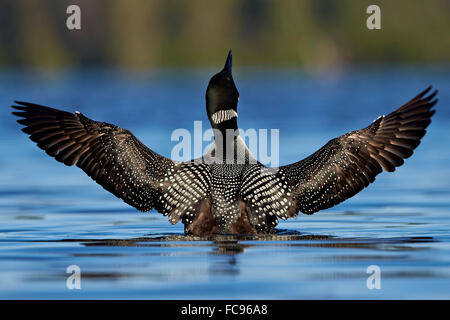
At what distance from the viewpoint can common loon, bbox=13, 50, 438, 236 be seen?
9.35m

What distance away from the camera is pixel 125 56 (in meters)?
138

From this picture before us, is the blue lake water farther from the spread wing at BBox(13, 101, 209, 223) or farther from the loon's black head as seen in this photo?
the loon's black head

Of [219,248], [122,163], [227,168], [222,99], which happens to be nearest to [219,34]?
[222,99]

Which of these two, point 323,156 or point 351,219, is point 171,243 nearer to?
point 323,156

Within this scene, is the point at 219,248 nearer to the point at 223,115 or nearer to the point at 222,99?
the point at 223,115

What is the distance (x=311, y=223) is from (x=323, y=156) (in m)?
1.56

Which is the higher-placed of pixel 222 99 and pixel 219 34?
pixel 219 34

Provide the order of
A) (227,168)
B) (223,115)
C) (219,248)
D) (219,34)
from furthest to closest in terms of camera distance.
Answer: (219,34)
(223,115)
(227,168)
(219,248)

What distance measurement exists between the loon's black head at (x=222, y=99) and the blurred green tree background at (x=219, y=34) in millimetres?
127215

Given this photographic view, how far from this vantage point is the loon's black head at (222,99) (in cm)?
978

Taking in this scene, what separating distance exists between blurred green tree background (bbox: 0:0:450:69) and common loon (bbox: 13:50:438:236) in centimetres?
12715

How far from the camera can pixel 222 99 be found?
9812mm

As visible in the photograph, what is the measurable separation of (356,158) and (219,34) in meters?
145

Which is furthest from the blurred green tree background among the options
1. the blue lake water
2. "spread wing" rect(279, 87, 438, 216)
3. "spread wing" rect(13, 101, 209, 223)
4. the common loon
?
"spread wing" rect(279, 87, 438, 216)
